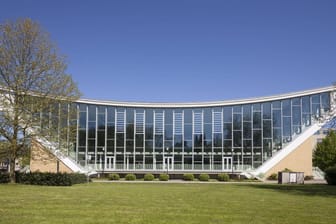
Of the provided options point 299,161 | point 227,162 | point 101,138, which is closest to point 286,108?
point 299,161

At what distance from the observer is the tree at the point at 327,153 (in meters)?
53.8

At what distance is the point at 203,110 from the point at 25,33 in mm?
33019

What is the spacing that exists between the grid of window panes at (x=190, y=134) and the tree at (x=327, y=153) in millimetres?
3844

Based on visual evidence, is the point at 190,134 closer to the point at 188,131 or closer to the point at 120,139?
the point at 188,131

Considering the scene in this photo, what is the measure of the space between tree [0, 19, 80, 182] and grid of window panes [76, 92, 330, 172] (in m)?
25.6

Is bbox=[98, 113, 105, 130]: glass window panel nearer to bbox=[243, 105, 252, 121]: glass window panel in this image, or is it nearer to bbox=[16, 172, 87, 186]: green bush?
bbox=[243, 105, 252, 121]: glass window panel

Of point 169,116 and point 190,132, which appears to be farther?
point 169,116

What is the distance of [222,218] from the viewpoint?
13180 millimetres

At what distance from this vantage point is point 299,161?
56.0 metres

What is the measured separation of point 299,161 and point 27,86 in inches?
1483

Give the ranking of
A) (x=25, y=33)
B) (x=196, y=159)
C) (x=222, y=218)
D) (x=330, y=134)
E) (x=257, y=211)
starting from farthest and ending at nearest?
(x=196, y=159)
(x=330, y=134)
(x=25, y=33)
(x=257, y=211)
(x=222, y=218)

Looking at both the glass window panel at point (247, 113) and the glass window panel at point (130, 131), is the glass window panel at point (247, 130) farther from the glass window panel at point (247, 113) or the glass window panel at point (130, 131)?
the glass window panel at point (130, 131)

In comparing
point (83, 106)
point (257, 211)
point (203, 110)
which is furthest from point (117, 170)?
point (257, 211)

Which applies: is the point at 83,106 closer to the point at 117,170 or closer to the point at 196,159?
the point at 117,170
